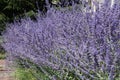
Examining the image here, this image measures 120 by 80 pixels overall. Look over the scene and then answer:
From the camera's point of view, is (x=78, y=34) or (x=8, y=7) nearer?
(x=78, y=34)

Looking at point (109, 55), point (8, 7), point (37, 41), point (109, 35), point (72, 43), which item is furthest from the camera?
point (8, 7)

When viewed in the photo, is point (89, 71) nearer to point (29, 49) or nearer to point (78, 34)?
point (78, 34)

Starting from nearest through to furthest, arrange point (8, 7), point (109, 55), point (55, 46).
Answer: point (109, 55) → point (55, 46) → point (8, 7)

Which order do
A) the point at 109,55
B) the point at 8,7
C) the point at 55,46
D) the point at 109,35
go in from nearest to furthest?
1. the point at 109,55
2. the point at 109,35
3. the point at 55,46
4. the point at 8,7

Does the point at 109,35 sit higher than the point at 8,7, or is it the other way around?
the point at 109,35

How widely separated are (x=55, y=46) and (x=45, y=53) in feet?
0.88

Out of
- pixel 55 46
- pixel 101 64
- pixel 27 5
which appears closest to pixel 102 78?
pixel 101 64

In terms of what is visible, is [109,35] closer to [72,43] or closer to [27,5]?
[72,43]

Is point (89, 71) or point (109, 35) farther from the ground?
point (109, 35)

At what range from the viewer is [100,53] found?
3.41 m

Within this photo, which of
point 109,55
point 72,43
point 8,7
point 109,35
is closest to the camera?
point 109,55

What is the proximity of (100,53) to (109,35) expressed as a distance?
0.26 metres

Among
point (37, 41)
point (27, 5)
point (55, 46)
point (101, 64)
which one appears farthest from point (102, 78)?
point (27, 5)

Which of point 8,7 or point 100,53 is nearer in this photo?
point 100,53
